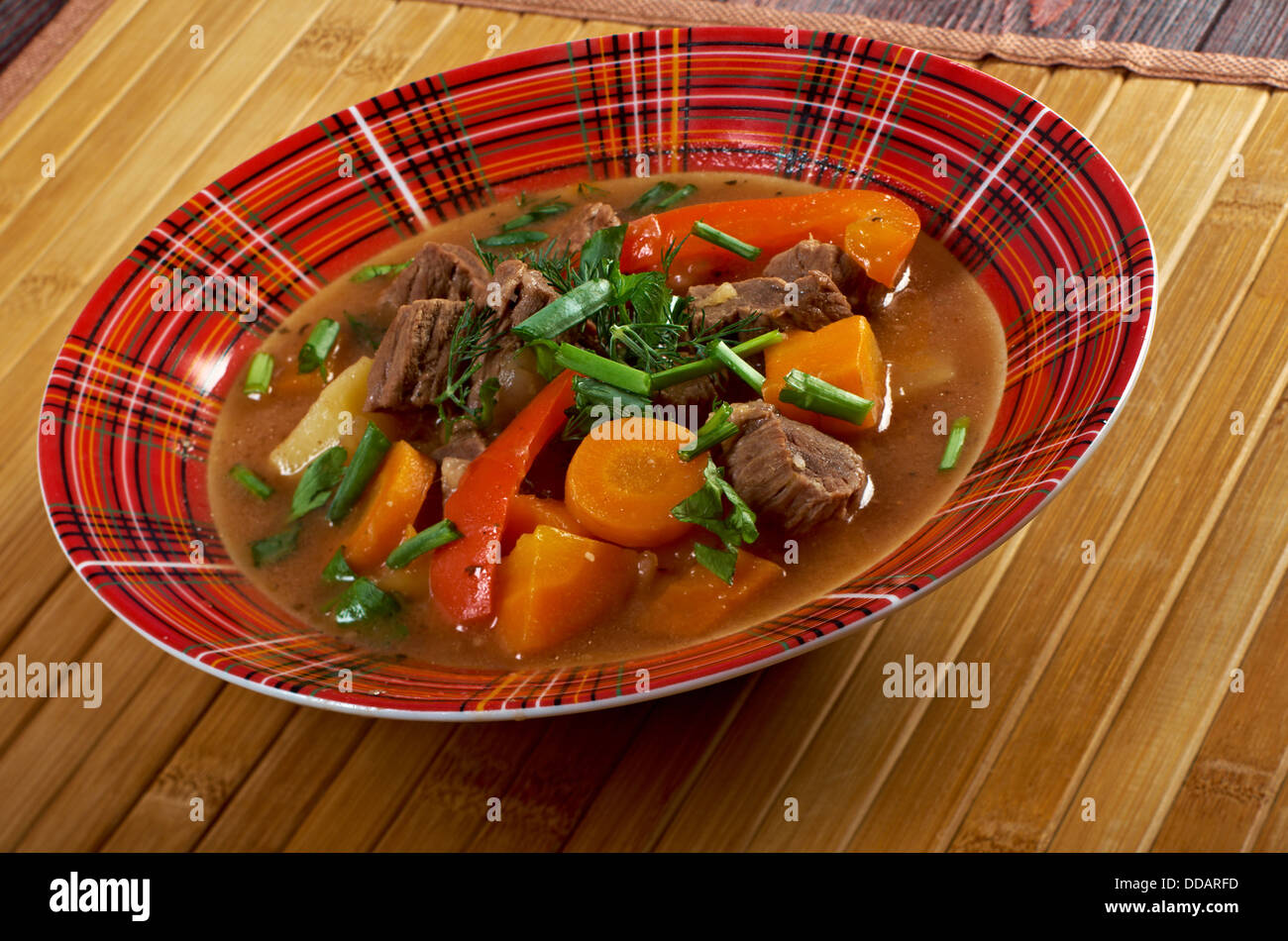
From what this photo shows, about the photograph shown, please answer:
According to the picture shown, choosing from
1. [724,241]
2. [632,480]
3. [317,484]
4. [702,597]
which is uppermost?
[724,241]

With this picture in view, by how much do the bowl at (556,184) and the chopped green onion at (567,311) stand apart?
28.4 inches

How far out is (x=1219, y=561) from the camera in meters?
2.29

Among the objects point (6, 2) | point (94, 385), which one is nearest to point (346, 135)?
point (94, 385)

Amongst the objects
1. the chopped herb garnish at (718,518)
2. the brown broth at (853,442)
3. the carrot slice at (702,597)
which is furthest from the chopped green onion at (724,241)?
the carrot slice at (702,597)

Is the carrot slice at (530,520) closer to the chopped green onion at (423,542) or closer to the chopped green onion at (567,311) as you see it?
the chopped green onion at (423,542)

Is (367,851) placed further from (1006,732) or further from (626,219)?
(626,219)

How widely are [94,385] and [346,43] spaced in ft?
5.18

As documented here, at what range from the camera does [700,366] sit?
2424 millimetres

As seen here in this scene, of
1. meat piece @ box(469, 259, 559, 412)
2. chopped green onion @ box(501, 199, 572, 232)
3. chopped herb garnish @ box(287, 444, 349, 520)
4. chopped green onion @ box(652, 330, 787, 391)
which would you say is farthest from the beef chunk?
chopped green onion @ box(501, 199, 572, 232)

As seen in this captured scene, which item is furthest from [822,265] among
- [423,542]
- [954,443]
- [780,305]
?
[423,542]

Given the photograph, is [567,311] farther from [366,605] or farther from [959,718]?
[959,718]

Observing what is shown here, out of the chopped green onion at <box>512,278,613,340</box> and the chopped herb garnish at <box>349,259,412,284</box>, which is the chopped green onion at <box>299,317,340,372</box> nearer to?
the chopped herb garnish at <box>349,259,412,284</box>

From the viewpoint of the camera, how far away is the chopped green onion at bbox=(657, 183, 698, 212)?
309cm

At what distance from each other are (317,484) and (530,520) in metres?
0.60
